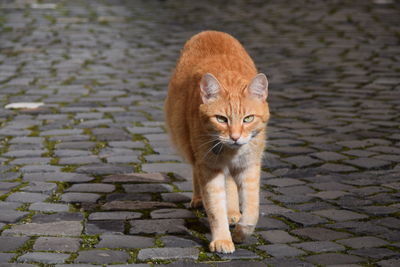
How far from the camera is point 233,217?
5.54 metres

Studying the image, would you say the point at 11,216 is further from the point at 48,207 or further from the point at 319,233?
the point at 319,233

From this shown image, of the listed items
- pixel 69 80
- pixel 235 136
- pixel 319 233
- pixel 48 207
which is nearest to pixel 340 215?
pixel 319 233

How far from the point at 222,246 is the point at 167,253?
1.10ft

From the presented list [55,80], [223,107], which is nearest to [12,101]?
[55,80]

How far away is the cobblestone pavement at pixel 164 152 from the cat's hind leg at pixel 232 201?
0.63 feet

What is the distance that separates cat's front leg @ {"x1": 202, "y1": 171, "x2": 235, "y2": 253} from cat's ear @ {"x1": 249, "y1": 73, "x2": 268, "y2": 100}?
0.54m

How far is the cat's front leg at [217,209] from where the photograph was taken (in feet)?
16.0

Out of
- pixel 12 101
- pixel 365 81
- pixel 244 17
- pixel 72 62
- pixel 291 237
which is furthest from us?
pixel 244 17

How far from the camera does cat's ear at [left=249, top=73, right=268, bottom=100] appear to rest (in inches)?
192

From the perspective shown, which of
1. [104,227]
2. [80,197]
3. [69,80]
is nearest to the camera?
[104,227]

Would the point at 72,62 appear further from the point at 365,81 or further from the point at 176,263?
the point at 176,263

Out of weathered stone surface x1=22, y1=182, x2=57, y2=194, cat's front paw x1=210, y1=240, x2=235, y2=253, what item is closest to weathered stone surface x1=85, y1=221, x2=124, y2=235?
cat's front paw x1=210, y1=240, x2=235, y2=253

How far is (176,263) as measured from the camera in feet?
15.3

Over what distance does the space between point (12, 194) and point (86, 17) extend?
1118 centimetres
